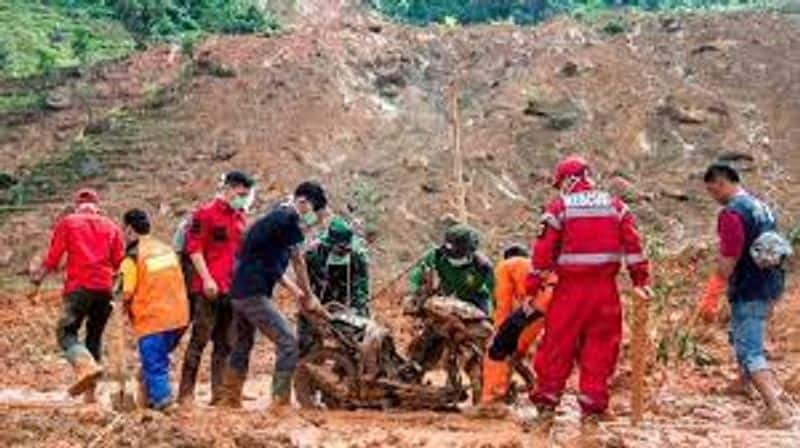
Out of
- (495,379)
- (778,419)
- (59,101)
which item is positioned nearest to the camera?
(778,419)

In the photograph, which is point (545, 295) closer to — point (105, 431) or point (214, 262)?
point (214, 262)

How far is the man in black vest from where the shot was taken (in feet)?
31.2

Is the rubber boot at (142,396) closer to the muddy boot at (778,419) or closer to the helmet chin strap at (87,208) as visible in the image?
the helmet chin strap at (87,208)

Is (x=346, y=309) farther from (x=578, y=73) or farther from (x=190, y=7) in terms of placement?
(x=190, y=7)

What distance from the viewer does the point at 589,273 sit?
895 cm

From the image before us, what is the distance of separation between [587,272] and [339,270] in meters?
2.58

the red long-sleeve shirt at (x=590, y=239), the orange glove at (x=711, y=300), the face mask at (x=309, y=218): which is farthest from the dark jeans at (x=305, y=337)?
the orange glove at (x=711, y=300)

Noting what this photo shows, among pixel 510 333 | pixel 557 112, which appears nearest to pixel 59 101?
pixel 557 112

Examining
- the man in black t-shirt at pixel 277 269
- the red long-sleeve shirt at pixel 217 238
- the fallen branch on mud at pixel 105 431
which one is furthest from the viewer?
the red long-sleeve shirt at pixel 217 238

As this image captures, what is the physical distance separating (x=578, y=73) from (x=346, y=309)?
17.1m

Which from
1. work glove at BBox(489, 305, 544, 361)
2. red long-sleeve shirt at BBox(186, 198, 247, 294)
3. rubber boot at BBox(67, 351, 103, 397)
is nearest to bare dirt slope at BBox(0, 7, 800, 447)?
rubber boot at BBox(67, 351, 103, 397)

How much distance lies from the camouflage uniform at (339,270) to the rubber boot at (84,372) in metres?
1.75

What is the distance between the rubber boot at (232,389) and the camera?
10.4 m

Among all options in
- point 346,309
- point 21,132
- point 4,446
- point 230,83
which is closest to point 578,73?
point 230,83
